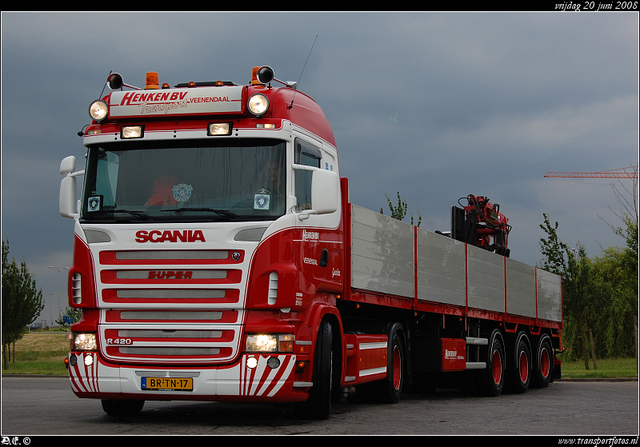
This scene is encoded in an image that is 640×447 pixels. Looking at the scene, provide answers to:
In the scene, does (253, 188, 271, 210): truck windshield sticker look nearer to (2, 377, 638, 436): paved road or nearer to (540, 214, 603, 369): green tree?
(2, 377, 638, 436): paved road

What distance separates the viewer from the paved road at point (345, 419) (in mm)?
8977

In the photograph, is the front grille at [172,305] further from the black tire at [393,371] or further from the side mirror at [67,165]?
the black tire at [393,371]

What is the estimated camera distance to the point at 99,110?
981 cm

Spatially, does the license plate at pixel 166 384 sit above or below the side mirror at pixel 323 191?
below

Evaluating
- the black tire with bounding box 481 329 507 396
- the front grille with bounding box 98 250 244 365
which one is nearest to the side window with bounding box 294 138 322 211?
the front grille with bounding box 98 250 244 365

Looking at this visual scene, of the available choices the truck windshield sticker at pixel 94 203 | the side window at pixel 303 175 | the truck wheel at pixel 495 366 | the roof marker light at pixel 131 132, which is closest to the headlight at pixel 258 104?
the side window at pixel 303 175

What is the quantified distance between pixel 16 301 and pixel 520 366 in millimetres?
24075

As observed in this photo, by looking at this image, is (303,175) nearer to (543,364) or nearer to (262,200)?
(262,200)

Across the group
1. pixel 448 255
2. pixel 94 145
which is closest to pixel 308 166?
pixel 94 145

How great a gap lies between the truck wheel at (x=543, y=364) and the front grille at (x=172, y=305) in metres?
12.8

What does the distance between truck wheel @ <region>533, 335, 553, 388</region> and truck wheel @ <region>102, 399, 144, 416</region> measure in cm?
1205

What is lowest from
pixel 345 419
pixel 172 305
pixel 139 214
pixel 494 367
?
pixel 345 419

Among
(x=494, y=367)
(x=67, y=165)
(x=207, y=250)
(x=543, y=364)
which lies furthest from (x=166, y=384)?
(x=543, y=364)

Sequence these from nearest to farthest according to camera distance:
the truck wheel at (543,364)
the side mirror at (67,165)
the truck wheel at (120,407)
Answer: the side mirror at (67,165) < the truck wheel at (120,407) < the truck wheel at (543,364)
